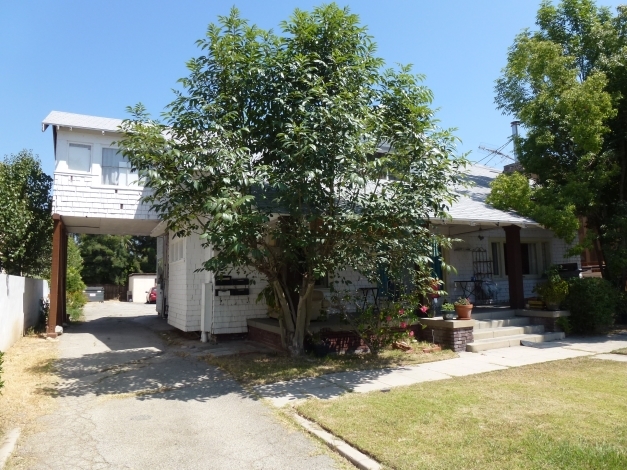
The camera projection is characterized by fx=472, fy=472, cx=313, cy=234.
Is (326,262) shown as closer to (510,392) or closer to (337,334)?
A: (337,334)

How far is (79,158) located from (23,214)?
2826 mm

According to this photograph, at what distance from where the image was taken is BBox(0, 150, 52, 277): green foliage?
15.0 meters

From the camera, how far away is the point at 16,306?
1203cm

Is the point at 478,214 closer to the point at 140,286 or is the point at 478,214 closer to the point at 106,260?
the point at 140,286

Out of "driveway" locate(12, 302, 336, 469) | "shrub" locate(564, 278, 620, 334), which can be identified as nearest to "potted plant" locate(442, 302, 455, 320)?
"shrub" locate(564, 278, 620, 334)

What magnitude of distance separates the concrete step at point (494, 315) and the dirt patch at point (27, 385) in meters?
9.48

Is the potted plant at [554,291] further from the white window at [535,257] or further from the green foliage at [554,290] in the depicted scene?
the white window at [535,257]

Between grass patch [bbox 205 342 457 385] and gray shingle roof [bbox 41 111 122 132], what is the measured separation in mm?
8650

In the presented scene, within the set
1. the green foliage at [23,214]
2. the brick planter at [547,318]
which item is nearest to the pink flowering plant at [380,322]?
the brick planter at [547,318]

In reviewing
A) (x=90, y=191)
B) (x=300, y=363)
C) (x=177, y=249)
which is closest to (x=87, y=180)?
(x=90, y=191)

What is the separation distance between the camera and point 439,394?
22.0 feet

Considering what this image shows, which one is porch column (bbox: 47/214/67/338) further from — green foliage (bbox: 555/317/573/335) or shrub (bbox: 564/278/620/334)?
shrub (bbox: 564/278/620/334)

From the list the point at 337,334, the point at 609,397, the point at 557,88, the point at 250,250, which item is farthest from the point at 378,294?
the point at 557,88

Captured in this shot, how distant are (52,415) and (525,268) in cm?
1629
